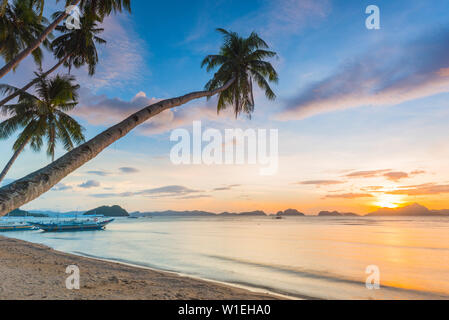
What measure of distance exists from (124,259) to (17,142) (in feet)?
34.4

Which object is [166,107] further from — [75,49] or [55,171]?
[75,49]

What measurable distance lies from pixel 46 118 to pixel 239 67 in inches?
516

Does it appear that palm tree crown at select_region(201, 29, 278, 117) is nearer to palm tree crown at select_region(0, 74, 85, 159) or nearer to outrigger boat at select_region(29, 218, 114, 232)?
palm tree crown at select_region(0, 74, 85, 159)

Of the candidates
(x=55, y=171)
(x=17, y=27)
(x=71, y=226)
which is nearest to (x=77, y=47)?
(x=17, y=27)

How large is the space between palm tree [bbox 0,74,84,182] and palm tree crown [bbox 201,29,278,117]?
9.79 m

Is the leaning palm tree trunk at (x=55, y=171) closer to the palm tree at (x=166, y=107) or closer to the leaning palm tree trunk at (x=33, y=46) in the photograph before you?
the palm tree at (x=166, y=107)

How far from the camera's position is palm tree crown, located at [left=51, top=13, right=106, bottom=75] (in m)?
14.0

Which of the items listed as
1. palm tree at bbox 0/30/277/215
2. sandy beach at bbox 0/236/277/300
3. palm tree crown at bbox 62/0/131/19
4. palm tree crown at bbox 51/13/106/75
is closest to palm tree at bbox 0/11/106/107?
palm tree crown at bbox 51/13/106/75

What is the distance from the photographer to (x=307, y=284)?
1198 cm

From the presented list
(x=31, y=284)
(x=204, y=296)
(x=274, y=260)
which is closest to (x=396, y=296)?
(x=204, y=296)

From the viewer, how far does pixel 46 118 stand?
17266mm
